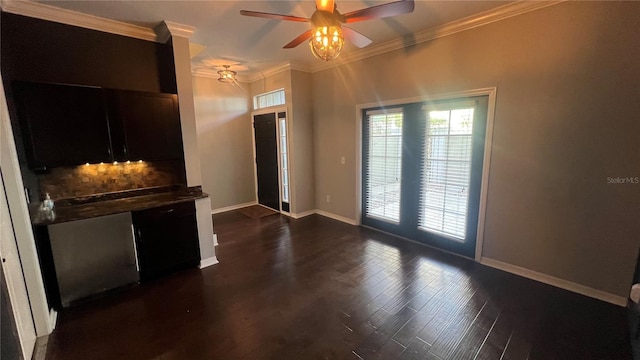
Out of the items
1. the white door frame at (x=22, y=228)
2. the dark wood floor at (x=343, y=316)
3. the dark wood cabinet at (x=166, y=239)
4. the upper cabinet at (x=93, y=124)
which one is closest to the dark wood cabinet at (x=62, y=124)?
the upper cabinet at (x=93, y=124)

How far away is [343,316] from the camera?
87.7 inches

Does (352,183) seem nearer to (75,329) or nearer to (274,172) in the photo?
(274,172)

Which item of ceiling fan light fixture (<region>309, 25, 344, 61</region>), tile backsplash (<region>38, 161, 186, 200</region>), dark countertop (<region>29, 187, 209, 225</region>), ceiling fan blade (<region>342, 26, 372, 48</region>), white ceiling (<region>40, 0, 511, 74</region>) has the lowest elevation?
dark countertop (<region>29, 187, 209, 225</region>)

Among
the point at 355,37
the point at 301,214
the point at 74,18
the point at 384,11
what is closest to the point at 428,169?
the point at 355,37

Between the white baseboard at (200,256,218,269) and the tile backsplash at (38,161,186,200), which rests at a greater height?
the tile backsplash at (38,161,186,200)

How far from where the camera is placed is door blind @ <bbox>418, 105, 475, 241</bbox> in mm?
3041

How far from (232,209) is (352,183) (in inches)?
107

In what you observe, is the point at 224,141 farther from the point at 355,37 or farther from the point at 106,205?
the point at 355,37

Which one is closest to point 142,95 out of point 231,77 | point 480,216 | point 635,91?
point 231,77

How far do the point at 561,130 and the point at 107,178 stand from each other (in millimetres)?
4754

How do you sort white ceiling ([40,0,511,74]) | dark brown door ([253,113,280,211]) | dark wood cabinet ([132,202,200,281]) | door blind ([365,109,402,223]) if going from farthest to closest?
dark brown door ([253,113,280,211])
door blind ([365,109,402,223])
dark wood cabinet ([132,202,200,281])
white ceiling ([40,0,511,74])

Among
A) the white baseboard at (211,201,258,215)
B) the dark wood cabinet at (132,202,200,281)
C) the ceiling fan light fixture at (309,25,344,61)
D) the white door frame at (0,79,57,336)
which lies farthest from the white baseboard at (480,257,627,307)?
the white baseboard at (211,201,258,215)

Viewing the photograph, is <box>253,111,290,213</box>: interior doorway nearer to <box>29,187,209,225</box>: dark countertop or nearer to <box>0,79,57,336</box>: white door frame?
<box>29,187,209,225</box>: dark countertop

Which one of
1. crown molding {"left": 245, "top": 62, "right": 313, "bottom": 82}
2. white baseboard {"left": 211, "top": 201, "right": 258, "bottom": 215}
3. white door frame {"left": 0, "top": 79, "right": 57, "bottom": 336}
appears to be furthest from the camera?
white baseboard {"left": 211, "top": 201, "right": 258, "bottom": 215}
